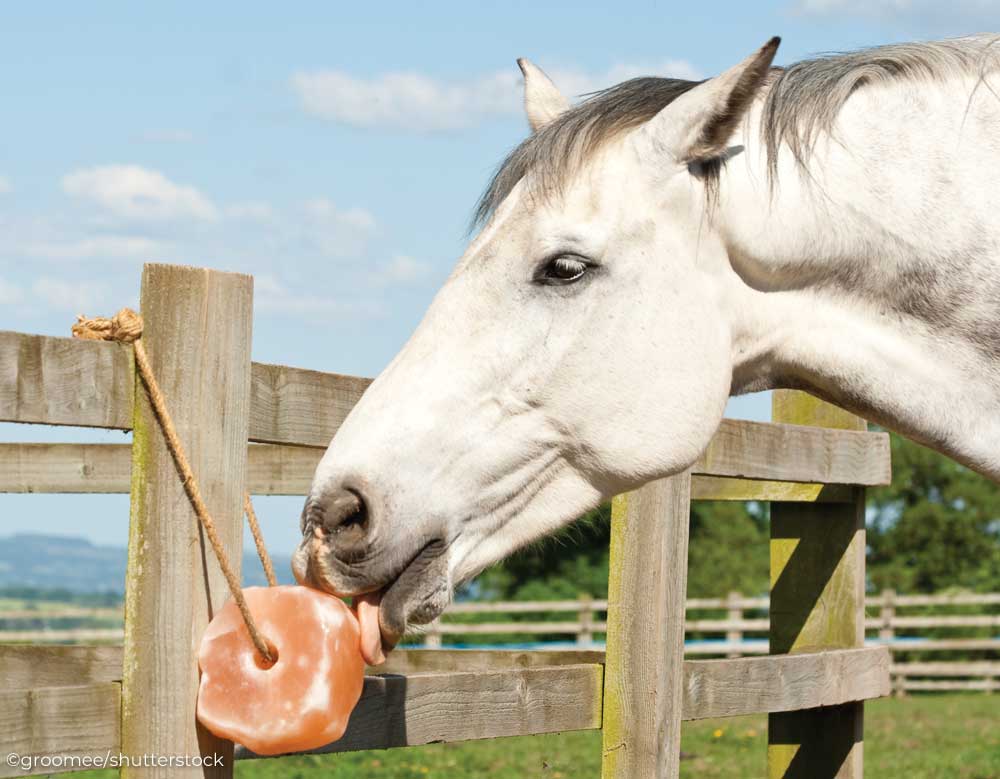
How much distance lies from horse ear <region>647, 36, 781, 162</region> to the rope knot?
3.81 feet

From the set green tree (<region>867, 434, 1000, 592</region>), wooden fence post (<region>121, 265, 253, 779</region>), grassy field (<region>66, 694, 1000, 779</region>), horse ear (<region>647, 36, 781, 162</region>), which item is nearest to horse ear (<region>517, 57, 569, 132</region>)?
horse ear (<region>647, 36, 781, 162</region>)

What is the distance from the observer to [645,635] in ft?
11.7

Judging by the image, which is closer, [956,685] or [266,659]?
[266,659]

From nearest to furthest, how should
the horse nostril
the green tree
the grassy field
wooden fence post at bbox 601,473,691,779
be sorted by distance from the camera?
the horse nostril
wooden fence post at bbox 601,473,691,779
the grassy field
the green tree

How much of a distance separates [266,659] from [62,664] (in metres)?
2.04

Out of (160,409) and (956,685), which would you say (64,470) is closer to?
(160,409)

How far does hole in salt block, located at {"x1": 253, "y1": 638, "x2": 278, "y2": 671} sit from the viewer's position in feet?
7.49

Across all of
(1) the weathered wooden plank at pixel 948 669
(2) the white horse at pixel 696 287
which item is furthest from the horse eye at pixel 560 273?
(1) the weathered wooden plank at pixel 948 669

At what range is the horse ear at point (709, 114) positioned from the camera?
2.47 metres

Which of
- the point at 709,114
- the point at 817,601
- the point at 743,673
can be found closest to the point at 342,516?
the point at 709,114

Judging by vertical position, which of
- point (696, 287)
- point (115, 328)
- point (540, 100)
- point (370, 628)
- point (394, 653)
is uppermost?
point (540, 100)

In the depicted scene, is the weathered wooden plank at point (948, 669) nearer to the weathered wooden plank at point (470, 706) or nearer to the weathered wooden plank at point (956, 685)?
the weathered wooden plank at point (956, 685)

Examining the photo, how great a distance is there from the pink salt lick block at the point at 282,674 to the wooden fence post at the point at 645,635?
1.38m

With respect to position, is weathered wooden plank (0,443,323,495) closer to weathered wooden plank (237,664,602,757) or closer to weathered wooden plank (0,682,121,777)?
weathered wooden plank (237,664,602,757)
